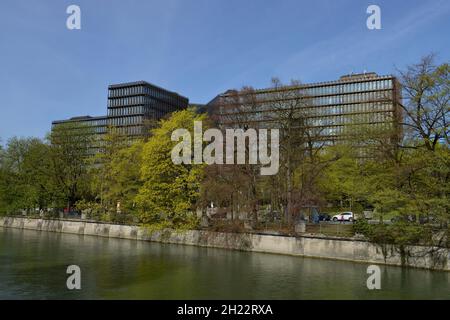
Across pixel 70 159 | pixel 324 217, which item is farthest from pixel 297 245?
pixel 70 159

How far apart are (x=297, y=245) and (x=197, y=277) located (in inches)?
523

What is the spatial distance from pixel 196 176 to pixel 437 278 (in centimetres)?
2606

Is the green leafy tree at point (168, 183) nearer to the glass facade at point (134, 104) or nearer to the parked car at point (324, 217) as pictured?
the parked car at point (324, 217)

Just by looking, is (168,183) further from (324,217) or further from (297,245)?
(324,217)

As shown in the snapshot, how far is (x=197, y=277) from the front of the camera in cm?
2802

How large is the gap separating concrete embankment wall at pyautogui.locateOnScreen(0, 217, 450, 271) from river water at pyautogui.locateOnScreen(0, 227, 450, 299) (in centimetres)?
96

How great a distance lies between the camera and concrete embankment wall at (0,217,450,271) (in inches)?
1241

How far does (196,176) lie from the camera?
4675cm

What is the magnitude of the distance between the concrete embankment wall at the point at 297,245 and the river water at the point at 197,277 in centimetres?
96

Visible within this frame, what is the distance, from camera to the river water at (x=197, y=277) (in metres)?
23.6

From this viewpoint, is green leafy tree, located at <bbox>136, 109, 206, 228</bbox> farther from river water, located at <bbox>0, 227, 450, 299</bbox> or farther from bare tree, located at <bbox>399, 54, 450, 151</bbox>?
bare tree, located at <bbox>399, 54, 450, 151</bbox>

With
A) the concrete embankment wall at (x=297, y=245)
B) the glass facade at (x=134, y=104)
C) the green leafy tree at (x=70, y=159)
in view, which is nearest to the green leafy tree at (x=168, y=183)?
the concrete embankment wall at (x=297, y=245)
